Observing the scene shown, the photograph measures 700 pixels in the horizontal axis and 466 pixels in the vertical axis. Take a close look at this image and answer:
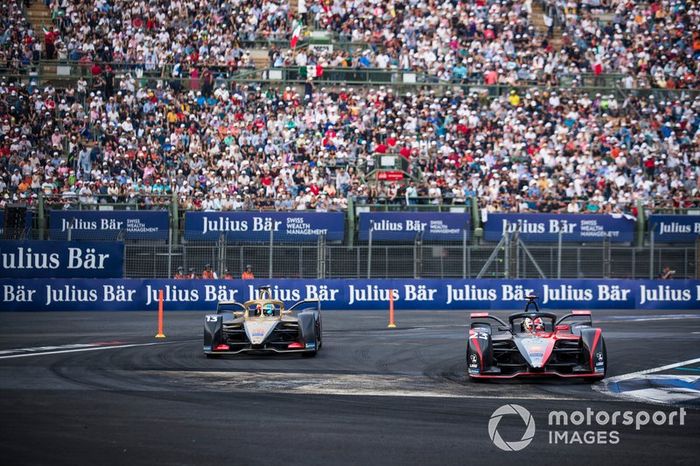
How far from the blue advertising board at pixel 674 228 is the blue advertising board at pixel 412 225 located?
6113mm

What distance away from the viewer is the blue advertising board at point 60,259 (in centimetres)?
3122

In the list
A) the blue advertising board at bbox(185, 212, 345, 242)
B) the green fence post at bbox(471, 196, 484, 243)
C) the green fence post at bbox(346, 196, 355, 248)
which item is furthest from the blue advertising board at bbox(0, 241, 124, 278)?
the green fence post at bbox(471, 196, 484, 243)

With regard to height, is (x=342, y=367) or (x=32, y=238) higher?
(x=32, y=238)

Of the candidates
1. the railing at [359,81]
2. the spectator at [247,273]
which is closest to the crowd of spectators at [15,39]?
the railing at [359,81]

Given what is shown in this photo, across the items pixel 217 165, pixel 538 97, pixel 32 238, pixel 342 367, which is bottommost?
pixel 342 367

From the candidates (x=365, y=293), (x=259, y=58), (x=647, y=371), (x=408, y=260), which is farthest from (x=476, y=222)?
(x=647, y=371)

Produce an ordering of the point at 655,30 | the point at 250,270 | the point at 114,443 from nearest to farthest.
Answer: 1. the point at 114,443
2. the point at 250,270
3. the point at 655,30

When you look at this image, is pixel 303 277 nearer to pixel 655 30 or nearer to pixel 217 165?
pixel 217 165

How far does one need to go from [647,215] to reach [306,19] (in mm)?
15825

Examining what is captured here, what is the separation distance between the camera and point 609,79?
40.8m

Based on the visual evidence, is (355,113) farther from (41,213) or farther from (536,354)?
(536,354)

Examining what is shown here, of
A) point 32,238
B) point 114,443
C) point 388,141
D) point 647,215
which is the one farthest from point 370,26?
point 114,443

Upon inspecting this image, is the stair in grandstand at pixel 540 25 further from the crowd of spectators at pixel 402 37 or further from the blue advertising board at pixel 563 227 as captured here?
the blue advertising board at pixel 563 227

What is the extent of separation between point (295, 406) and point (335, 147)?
2438cm
